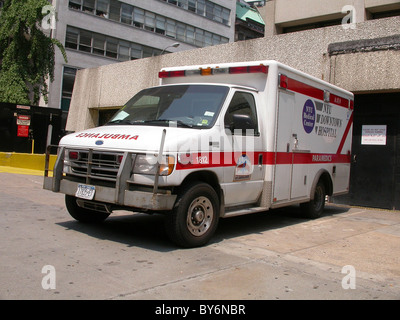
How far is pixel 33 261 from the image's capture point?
4730 millimetres

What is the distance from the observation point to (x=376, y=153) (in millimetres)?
10711

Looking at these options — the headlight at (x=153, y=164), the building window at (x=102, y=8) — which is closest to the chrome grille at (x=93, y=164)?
the headlight at (x=153, y=164)

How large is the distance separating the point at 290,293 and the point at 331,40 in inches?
330

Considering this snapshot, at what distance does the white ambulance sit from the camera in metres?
5.32

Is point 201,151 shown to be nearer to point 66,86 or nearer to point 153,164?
point 153,164

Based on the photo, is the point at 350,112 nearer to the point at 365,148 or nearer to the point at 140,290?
the point at 365,148

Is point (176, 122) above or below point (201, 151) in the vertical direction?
above

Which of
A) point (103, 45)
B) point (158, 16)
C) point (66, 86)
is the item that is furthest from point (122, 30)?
point (66, 86)

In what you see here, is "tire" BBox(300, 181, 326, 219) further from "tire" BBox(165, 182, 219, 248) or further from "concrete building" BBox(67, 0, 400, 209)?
"tire" BBox(165, 182, 219, 248)

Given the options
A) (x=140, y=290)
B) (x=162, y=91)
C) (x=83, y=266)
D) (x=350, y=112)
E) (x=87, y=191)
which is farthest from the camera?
(x=350, y=112)

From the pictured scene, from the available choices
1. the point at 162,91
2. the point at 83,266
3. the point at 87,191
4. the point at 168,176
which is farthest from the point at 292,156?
the point at 83,266

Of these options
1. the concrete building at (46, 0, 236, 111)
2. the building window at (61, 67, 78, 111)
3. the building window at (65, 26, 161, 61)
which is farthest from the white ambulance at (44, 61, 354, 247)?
the building window at (65, 26, 161, 61)

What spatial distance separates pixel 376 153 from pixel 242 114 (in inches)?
224

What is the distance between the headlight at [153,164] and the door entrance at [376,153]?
7.19 metres
